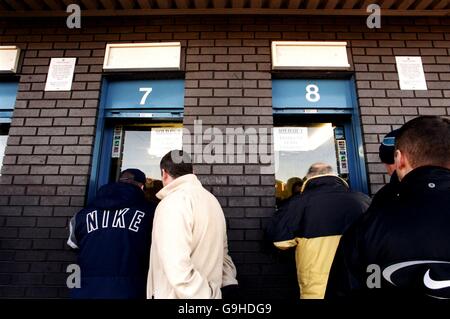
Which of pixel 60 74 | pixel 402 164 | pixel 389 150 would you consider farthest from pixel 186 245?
pixel 60 74

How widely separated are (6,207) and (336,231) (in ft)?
10.3

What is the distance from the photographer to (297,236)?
7.45ft

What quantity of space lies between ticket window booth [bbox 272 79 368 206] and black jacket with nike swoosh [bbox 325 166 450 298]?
2057 millimetres

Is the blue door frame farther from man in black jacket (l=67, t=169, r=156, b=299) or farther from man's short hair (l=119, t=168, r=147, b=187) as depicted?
man in black jacket (l=67, t=169, r=156, b=299)

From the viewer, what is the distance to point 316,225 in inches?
87.1

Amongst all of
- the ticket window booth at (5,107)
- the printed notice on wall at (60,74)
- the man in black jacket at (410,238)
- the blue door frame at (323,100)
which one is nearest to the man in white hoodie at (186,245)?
the man in black jacket at (410,238)

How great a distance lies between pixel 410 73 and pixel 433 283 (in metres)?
3.07

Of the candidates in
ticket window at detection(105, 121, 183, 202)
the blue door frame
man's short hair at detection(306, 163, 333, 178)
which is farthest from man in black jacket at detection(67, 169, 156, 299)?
the blue door frame

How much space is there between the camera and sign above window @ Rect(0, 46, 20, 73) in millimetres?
3490

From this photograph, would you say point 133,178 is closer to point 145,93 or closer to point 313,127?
point 145,93

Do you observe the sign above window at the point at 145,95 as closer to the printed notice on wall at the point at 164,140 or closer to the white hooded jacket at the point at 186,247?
the printed notice on wall at the point at 164,140

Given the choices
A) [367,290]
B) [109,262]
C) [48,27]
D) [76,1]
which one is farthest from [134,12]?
[367,290]

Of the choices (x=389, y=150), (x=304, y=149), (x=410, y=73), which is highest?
(x=410, y=73)
